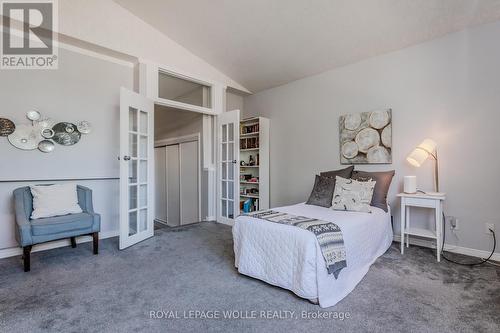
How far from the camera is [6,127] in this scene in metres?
2.74

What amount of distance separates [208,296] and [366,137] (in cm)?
274

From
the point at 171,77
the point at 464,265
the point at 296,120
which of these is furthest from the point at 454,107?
the point at 171,77

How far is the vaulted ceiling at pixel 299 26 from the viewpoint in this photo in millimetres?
2572

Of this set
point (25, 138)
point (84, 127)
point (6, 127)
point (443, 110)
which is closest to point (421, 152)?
point (443, 110)

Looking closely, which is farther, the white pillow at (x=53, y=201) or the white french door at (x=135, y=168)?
the white french door at (x=135, y=168)

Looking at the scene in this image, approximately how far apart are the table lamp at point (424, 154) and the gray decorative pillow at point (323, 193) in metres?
0.88

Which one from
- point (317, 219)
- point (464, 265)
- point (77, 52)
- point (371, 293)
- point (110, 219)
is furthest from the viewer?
point (110, 219)

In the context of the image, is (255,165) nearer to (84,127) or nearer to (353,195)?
(353,195)

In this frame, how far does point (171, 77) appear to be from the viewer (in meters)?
3.98

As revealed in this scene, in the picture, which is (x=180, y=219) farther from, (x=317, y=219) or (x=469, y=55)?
(x=469, y=55)

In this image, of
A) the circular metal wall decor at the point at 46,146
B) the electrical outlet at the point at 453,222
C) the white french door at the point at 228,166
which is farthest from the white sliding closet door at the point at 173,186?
the electrical outlet at the point at 453,222

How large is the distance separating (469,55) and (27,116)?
486 centimetres

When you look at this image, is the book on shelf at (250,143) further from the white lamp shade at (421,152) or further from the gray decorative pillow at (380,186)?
the white lamp shade at (421,152)

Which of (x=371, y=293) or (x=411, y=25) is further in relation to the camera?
(x=411, y=25)
